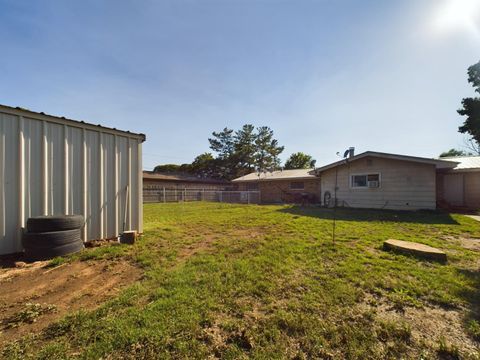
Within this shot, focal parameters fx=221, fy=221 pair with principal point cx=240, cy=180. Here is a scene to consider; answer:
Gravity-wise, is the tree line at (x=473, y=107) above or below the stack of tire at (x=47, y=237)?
above

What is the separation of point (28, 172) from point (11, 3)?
3.93 meters

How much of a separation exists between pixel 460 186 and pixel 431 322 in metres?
14.5

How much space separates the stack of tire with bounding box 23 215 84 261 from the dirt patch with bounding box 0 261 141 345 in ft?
0.78

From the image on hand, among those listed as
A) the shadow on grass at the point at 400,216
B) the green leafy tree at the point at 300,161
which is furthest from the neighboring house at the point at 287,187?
the green leafy tree at the point at 300,161

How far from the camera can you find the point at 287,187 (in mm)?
20312

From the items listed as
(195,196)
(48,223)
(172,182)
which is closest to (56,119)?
(48,223)

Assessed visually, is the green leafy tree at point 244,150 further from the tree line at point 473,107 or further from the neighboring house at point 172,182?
the tree line at point 473,107

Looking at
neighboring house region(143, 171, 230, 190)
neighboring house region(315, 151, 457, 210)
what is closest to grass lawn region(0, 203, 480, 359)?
neighboring house region(315, 151, 457, 210)

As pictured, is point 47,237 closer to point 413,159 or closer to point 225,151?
point 413,159

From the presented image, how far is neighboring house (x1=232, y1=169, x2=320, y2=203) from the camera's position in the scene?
18.6 meters

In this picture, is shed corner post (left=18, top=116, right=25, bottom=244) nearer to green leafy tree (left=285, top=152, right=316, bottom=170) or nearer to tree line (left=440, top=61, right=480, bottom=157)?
tree line (left=440, top=61, right=480, bottom=157)

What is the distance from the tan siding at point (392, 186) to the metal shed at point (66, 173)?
37.3 ft

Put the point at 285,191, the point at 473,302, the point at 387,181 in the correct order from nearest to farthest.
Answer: the point at 473,302
the point at 387,181
the point at 285,191

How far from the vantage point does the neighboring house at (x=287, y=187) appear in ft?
61.1
